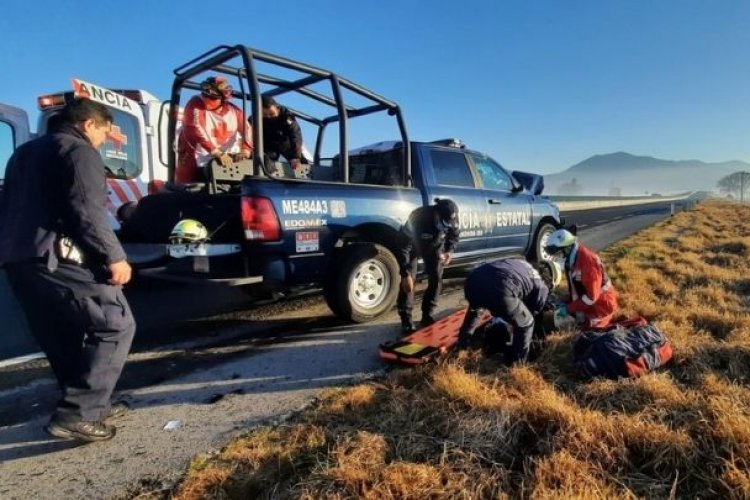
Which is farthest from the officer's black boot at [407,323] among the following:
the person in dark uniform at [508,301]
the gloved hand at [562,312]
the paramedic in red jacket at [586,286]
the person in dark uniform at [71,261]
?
the person in dark uniform at [71,261]

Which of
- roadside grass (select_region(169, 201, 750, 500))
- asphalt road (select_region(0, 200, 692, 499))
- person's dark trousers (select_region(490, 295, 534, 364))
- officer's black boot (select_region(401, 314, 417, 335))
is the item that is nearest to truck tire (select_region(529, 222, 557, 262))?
asphalt road (select_region(0, 200, 692, 499))

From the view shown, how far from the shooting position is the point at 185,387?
10.8 ft

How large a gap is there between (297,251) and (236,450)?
199cm

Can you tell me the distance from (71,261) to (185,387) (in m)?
1.23

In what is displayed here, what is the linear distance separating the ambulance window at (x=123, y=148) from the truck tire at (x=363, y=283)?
15.8 feet

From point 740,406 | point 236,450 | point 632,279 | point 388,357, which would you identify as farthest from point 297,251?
point 632,279

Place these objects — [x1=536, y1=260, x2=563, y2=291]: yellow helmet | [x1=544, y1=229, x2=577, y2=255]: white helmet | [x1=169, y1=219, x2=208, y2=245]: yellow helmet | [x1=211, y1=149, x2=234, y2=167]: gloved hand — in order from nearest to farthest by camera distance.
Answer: [x1=169, y1=219, x2=208, y2=245]: yellow helmet < [x1=544, y1=229, x2=577, y2=255]: white helmet < [x1=211, y1=149, x2=234, y2=167]: gloved hand < [x1=536, y1=260, x2=563, y2=291]: yellow helmet

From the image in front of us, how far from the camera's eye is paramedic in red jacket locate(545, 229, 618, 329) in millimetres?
3943

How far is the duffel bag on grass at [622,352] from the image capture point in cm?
309

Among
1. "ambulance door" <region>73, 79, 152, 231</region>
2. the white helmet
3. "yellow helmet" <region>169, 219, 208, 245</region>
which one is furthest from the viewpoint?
"ambulance door" <region>73, 79, 152, 231</region>

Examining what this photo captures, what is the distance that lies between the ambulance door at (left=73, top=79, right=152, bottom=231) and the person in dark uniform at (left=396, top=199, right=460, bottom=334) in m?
4.84

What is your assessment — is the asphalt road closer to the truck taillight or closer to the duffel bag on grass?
the truck taillight

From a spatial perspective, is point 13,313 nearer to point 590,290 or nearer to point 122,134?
point 122,134

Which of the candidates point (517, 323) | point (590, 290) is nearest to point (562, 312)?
point (590, 290)
